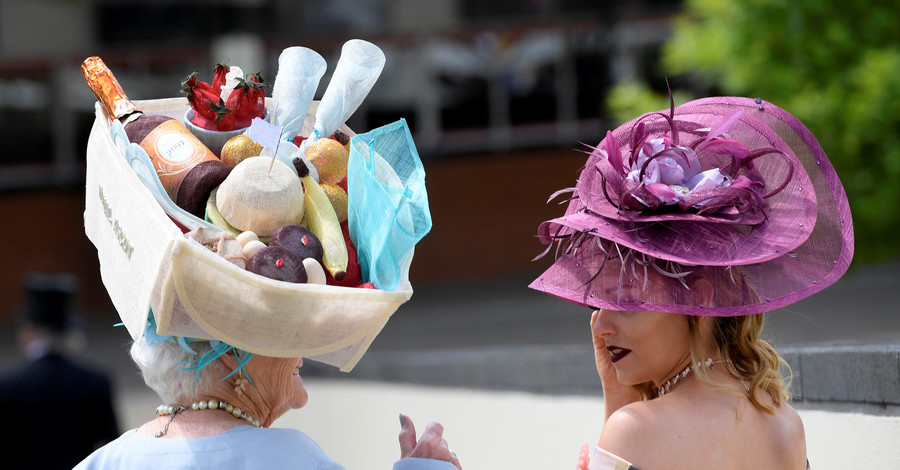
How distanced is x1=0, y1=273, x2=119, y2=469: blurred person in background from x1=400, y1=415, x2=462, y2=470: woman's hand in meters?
3.47

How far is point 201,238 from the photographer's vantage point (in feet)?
6.50

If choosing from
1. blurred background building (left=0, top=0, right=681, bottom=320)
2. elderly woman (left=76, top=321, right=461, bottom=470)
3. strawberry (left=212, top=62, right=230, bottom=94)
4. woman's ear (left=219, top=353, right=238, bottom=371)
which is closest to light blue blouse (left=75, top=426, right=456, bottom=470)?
elderly woman (left=76, top=321, right=461, bottom=470)

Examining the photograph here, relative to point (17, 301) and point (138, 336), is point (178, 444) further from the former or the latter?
point (17, 301)

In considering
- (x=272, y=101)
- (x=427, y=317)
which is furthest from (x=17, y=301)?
(x=272, y=101)

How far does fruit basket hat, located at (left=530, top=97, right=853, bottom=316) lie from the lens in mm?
2068

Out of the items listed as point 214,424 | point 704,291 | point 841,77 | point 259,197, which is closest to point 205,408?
point 214,424

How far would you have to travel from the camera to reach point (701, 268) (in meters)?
2.08

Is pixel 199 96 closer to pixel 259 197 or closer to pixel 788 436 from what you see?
pixel 259 197

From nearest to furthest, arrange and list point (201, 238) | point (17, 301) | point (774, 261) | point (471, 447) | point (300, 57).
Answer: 1. point (201, 238)
2. point (774, 261)
3. point (300, 57)
4. point (471, 447)
5. point (17, 301)

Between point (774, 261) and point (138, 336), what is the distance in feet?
4.30

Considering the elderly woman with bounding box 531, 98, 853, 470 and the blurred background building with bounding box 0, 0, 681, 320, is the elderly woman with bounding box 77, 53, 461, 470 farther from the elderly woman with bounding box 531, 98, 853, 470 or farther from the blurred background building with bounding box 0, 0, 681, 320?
the blurred background building with bounding box 0, 0, 681, 320

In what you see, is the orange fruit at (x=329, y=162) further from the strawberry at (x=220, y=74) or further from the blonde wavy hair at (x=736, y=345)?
the blonde wavy hair at (x=736, y=345)

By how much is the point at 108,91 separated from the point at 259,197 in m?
0.50

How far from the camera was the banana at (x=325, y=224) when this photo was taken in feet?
6.63
